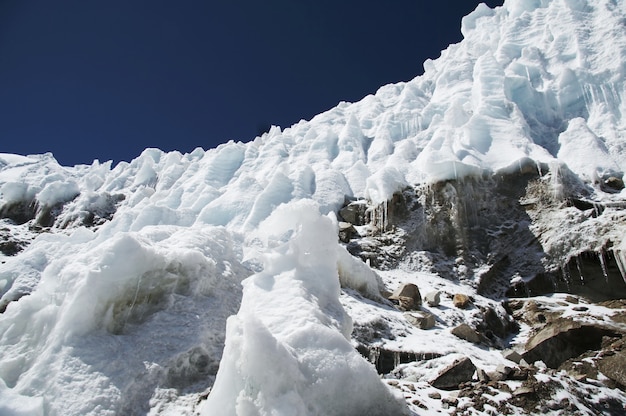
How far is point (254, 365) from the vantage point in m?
5.01

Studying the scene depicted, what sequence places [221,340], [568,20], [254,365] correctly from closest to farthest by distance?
[254,365]
[221,340]
[568,20]

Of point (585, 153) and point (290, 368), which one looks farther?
point (585, 153)

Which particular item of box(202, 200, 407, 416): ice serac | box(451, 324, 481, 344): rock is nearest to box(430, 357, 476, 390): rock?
box(202, 200, 407, 416): ice serac

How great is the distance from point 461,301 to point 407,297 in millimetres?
2276

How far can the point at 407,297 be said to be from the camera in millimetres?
16016

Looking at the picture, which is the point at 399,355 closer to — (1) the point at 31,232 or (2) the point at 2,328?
(2) the point at 2,328

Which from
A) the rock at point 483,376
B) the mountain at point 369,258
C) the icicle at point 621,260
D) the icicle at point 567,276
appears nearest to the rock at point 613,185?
the mountain at point 369,258

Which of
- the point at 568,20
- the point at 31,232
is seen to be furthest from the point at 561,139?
the point at 31,232

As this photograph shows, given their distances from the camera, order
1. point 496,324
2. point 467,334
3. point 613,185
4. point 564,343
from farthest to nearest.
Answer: point 613,185 → point 496,324 → point 467,334 → point 564,343

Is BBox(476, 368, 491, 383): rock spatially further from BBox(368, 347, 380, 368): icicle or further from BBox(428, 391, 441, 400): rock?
BBox(368, 347, 380, 368): icicle

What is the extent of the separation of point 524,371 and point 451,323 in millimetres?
7104

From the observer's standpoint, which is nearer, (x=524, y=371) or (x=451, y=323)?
(x=524, y=371)

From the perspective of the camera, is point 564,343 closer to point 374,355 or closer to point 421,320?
point 421,320

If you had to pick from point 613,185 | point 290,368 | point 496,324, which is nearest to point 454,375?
point 290,368
